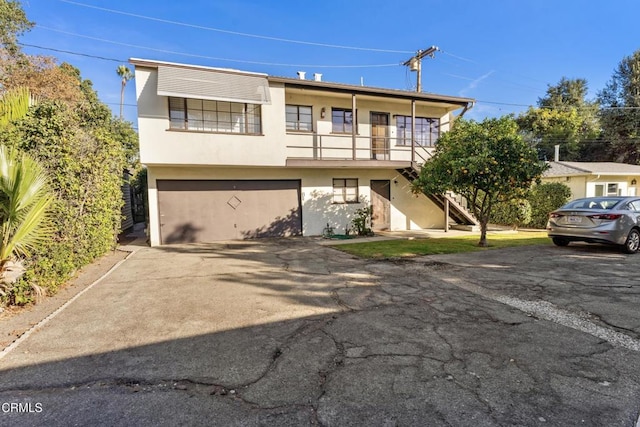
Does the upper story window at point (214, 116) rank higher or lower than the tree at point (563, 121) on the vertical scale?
lower

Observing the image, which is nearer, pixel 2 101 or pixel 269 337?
pixel 269 337

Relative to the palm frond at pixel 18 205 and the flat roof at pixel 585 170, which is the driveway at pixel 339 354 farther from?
the flat roof at pixel 585 170

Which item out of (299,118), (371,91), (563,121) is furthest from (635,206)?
(563,121)

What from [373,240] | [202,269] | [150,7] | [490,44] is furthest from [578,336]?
[490,44]

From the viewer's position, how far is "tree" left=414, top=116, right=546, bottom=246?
9789 millimetres

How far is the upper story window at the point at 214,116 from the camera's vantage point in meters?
11.5

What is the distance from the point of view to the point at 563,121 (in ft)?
117

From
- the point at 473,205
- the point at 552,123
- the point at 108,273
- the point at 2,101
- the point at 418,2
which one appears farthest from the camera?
the point at 552,123

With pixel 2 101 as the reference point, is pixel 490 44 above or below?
above

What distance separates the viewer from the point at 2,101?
522 centimetres

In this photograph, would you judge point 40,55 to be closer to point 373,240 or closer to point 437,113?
point 373,240

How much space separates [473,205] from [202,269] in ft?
28.6

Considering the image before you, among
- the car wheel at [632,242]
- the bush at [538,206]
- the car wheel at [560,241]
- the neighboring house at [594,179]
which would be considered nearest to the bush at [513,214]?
the bush at [538,206]

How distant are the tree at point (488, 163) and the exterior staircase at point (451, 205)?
12.2 ft
